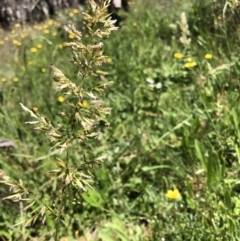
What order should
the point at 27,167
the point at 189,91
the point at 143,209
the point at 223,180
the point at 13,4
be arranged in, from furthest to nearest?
the point at 13,4, the point at 189,91, the point at 27,167, the point at 143,209, the point at 223,180

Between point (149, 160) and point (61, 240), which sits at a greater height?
point (149, 160)

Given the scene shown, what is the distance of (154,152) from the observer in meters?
2.53

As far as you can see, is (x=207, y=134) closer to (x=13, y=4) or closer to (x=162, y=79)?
(x=162, y=79)

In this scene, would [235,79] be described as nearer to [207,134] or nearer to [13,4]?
[207,134]

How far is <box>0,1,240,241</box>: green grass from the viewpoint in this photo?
82.2 inches

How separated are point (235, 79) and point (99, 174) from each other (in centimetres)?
96

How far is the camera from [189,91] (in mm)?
2990

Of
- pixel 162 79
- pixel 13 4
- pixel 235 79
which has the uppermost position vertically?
pixel 235 79

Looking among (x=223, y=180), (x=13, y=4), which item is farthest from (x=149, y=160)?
(x=13, y=4)

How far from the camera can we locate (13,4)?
21.4ft

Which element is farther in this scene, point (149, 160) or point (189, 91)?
point (189, 91)

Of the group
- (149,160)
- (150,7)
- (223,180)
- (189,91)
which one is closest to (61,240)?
(149,160)

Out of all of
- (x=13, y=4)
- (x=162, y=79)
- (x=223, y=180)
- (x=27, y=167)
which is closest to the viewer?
(x=223, y=180)

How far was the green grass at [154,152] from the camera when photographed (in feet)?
6.85
